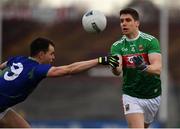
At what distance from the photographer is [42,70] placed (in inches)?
494

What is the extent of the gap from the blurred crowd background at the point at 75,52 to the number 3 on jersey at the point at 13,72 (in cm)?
1258

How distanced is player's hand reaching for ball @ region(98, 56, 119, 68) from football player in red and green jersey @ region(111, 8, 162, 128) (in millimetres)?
767

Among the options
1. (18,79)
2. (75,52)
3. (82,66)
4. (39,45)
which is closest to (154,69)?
(82,66)

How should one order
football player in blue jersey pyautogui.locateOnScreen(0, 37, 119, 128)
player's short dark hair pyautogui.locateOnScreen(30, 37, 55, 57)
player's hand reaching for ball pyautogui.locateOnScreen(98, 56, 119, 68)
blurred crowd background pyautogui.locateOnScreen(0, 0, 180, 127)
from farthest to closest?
blurred crowd background pyautogui.locateOnScreen(0, 0, 180, 127)
player's short dark hair pyautogui.locateOnScreen(30, 37, 55, 57)
football player in blue jersey pyautogui.locateOnScreen(0, 37, 119, 128)
player's hand reaching for ball pyautogui.locateOnScreen(98, 56, 119, 68)

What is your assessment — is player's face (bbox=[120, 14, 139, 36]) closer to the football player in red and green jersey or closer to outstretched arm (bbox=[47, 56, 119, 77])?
the football player in red and green jersey

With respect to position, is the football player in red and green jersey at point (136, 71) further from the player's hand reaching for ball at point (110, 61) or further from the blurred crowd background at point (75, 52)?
the blurred crowd background at point (75, 52)

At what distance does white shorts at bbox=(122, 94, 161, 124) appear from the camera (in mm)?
13516

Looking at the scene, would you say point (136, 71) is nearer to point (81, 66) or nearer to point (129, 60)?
point (129, 60)

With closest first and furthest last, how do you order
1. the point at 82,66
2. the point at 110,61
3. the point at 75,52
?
the point at 110,61
the point at 82,66
the point at 75,52

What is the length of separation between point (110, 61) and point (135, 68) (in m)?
1.28

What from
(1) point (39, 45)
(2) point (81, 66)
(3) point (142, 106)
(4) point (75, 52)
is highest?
(1) point (39, 45)

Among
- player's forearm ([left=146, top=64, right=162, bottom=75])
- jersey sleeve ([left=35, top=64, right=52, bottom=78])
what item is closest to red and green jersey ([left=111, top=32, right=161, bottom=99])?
player's forearm ([left=146, top=64, right=162, bottom=75])

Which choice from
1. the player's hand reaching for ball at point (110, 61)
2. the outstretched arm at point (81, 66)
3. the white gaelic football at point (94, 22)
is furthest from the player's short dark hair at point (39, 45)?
the player's hand reaching for ball at point (110, 61)

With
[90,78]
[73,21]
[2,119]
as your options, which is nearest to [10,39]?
[73,21]
